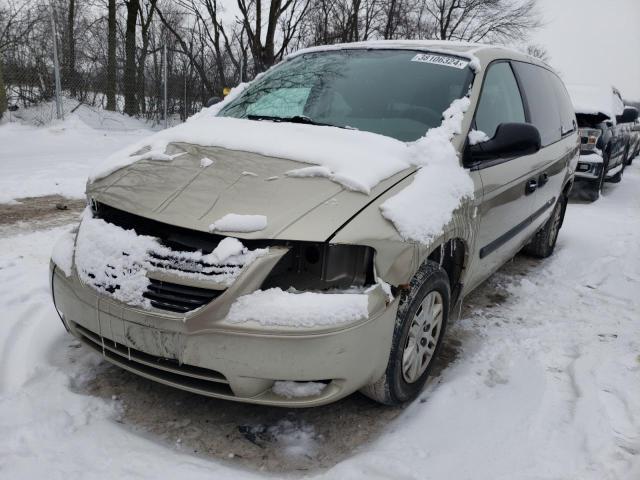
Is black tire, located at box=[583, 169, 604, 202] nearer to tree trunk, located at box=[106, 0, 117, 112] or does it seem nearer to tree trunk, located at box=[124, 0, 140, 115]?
tree trunk, located at box=[124, 0, 140, 115]

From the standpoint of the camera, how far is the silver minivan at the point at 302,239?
6.49 ft

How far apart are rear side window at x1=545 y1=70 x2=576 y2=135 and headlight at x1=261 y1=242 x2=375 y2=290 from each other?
3.38 m

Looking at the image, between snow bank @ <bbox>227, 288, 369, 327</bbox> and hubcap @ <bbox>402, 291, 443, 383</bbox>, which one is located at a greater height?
snow bank @ <bbox>227, 288, 369, 327</bbox>

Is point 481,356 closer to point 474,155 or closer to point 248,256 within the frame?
point 474,155

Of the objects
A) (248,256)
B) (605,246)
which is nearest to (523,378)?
(248,256)

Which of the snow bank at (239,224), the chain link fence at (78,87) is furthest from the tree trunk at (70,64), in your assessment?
the snow bank at (239,224)

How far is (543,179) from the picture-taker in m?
4.01

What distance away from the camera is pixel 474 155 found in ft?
9.20

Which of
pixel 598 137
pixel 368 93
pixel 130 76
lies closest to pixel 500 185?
pixel 368 93

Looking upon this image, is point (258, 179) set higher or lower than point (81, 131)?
higher

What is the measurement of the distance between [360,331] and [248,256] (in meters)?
0.52

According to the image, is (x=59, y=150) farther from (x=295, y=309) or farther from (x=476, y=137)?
(x=295, y=309)

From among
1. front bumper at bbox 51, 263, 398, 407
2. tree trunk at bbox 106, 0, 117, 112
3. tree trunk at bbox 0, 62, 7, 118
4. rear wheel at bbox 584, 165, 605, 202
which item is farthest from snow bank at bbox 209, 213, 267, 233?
tree trunk at bbox 106, 0, 117, 112

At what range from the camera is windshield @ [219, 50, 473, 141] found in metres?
2.94
